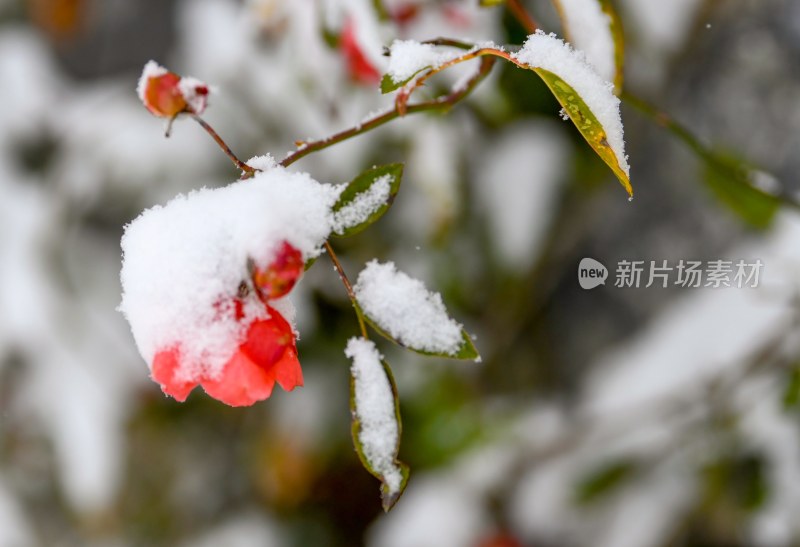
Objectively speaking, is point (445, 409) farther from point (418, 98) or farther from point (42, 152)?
point (42, 152)

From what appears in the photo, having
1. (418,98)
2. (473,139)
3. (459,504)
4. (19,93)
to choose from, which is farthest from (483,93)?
(19,93)

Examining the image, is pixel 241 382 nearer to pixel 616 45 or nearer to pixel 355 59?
pixel 616 45

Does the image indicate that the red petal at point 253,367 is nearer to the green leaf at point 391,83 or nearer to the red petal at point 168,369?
the red petal at point 168,369

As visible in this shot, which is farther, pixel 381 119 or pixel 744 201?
pixel 744 201

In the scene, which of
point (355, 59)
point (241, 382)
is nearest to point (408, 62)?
point (241, 382)

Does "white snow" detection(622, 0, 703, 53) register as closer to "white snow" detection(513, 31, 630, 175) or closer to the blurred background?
the blurred background
